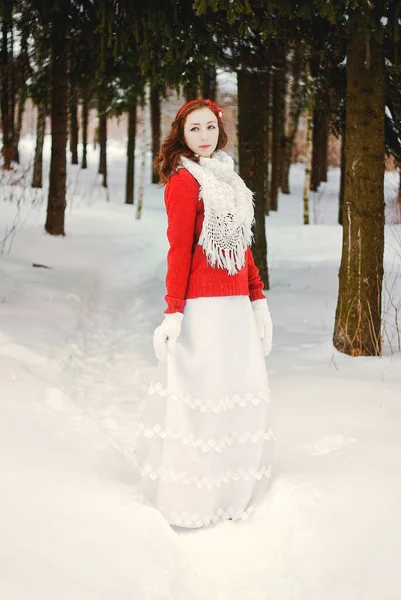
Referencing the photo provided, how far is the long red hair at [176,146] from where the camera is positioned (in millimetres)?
3264

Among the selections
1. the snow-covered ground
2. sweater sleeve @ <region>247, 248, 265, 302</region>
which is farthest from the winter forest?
sweater sleeve @ <region>247, 248, 265, 302</region>

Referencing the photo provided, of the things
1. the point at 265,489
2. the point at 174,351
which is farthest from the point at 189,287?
the point at 265,489

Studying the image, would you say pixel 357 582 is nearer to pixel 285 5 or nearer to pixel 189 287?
pixel 189 287

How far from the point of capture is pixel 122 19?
6504 millimetres

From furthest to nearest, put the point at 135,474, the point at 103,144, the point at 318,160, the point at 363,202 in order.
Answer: the point at 318,160 → the point at 103,144 → the point at 363,202 → the point at 135,474

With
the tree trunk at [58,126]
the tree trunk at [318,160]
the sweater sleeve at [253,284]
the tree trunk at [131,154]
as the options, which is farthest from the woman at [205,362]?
the tree trunk at [318,160]

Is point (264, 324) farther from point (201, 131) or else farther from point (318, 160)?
point (318, 160)

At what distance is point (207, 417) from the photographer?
3.19 metres

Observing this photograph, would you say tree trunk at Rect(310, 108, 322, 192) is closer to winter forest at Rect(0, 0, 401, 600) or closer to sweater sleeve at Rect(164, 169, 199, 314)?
winter forest at Rect(0, 0, 401, 600)

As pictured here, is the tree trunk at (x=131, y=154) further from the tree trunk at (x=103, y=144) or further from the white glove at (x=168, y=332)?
the white glove at (x=168, y=332)

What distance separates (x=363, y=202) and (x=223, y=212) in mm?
2604

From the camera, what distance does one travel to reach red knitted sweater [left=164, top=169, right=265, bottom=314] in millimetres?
3121

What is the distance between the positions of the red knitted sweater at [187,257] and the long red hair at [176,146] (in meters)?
0.08

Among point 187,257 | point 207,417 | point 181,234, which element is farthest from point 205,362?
point 181,234
